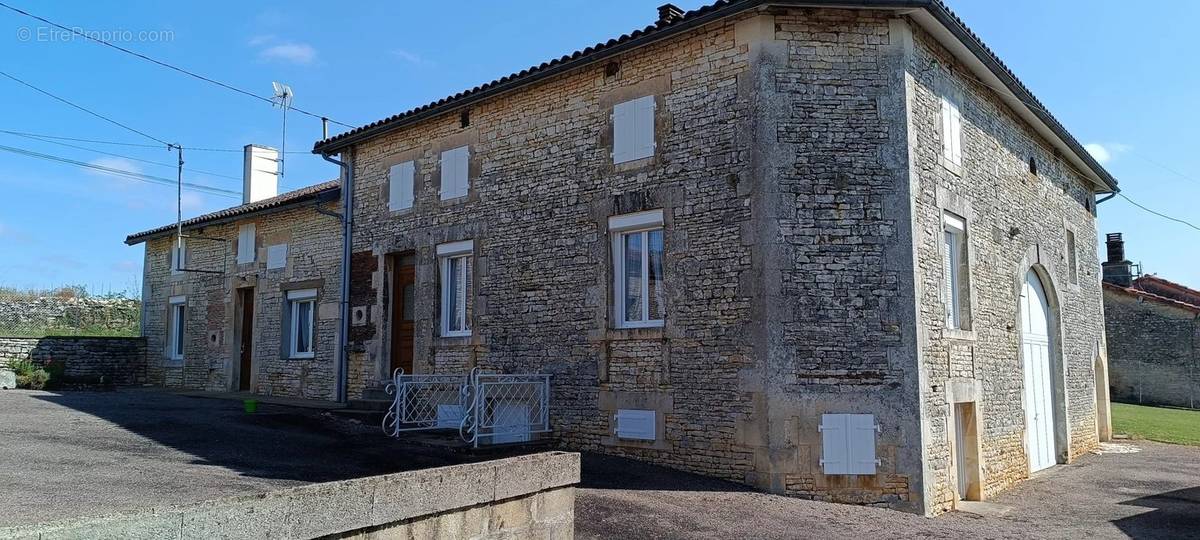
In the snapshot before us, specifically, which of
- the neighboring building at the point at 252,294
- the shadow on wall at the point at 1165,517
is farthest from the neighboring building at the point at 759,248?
the neighboring building at the point at 252,294

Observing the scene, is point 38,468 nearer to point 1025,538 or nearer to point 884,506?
point 884,506

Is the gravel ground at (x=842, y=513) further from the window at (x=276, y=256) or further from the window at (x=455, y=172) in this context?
the window at (x=276, y=256)

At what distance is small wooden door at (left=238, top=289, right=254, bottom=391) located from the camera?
1638 centimetres

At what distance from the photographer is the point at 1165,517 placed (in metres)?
9.23

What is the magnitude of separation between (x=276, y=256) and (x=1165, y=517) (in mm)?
14835

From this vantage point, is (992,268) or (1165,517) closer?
(1165,517)

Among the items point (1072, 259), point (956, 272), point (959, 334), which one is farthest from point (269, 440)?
point (1072, 259)

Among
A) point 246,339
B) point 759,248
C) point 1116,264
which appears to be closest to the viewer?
point 759,248

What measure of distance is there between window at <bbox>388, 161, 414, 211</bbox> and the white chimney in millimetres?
7403

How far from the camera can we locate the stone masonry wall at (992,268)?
8992 millimetres

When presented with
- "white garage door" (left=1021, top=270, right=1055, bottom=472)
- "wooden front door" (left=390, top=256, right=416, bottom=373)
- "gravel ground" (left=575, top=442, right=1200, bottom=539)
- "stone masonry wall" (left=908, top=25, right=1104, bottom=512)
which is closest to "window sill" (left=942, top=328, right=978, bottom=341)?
"stone masonry wall" (left=908, top=25, right=1104, bottom=512)

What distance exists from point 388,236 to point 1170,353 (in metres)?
24.0

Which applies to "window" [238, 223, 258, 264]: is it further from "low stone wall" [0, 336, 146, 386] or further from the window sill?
the window sill

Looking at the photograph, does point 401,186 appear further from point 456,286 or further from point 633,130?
point 633,130
